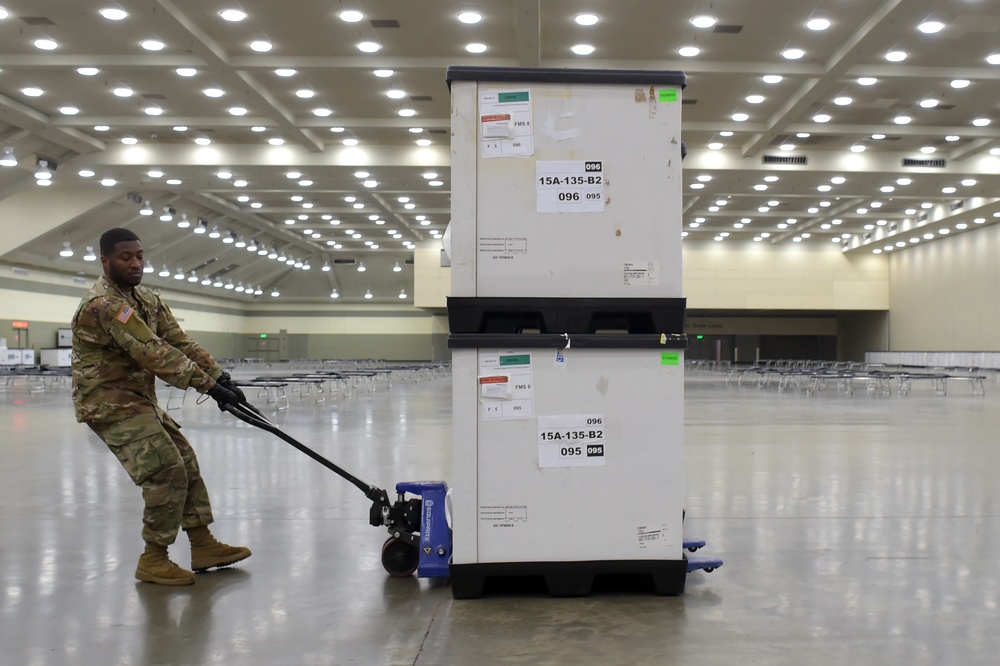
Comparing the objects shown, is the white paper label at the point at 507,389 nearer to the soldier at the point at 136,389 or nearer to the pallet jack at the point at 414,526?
the pallet jack at the point at 414,526

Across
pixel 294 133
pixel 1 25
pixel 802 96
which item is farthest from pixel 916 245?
pixel 1 25

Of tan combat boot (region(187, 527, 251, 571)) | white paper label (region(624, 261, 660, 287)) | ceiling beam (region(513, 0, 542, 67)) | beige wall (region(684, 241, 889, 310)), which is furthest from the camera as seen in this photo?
beige wall (region(684, 241, 889, 310))

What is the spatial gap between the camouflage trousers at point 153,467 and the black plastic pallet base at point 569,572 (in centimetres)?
137

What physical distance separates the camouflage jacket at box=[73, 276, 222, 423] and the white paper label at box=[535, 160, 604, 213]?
171 cm

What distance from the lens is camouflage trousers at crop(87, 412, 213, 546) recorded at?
3.85 meters

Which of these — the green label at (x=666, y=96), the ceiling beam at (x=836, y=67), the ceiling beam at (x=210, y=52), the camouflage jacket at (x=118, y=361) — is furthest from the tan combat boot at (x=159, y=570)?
the ceiling beam at (x=836, y=67)

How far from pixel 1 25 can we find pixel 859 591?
15.1 m

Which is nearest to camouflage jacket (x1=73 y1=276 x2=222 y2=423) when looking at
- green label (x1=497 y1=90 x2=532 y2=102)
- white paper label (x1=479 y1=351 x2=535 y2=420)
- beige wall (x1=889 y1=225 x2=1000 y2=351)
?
white paper label (x1=479 y1=351 x2=535 y2=420)

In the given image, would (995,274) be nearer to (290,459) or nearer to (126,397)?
(290,459)

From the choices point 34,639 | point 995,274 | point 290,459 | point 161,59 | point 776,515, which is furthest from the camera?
point 995,274

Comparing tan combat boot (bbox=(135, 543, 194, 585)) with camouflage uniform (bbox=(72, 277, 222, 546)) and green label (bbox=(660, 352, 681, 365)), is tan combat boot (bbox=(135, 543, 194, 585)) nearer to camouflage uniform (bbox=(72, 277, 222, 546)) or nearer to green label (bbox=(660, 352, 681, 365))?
camouflage uniform (bbox=(72, 277, 222, 546))

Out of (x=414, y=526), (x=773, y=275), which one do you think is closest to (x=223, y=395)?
(x=414, y=526)

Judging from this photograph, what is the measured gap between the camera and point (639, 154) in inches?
145

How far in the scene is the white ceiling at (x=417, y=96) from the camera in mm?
13336
